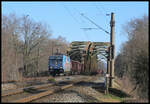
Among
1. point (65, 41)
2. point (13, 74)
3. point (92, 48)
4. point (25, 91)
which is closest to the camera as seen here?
point (25, 91)

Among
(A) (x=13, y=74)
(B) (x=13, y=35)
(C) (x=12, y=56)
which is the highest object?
(B) (x=13, y=35)

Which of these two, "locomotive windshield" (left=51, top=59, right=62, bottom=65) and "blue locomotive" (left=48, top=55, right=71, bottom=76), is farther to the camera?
"locomotive windshield" (left=51, top=59, right=62, bottom=65)

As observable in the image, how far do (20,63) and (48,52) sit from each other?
55.7 ft

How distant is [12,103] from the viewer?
10547mm

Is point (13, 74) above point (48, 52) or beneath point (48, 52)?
beneath

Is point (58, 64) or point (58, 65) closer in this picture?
point (58, 65)

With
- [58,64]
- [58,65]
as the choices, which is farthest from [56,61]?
[58,65]

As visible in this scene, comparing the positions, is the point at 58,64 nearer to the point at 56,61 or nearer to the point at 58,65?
the point at 58,65

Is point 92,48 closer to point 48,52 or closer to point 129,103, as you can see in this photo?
point 48,52

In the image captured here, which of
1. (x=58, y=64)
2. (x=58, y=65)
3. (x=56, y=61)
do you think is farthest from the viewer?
(x=56, y=61)

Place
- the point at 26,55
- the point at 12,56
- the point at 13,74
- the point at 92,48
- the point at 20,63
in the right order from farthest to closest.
Result: the point at 92,48 → the point at 26,55 → the point at 20,63 → the point at 12,56 → the point at 13,74

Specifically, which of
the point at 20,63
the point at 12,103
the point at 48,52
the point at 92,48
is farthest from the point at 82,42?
the point at 12,103

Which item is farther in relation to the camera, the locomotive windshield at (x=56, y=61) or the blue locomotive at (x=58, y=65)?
the locomotive windshield at (x=56, y=61)

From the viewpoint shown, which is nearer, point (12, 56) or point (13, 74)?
point (13, 74)
